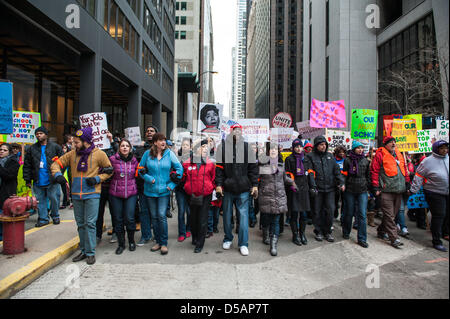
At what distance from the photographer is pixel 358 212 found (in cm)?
589

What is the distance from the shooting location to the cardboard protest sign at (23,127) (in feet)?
23.9

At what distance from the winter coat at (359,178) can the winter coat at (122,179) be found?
4.54 m

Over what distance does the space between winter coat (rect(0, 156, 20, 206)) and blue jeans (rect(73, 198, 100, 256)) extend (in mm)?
1757

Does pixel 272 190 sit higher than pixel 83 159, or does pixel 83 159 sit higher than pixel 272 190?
pixel 83 159

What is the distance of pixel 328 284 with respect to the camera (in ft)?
12.9

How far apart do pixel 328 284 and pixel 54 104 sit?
1659 cm

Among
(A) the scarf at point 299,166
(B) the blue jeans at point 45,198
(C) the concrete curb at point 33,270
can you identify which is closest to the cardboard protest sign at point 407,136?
(A) the scarf at point 299,166

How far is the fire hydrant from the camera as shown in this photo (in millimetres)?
4547

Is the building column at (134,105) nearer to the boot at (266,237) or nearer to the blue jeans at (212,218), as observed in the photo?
the blue jeans at (212,218)

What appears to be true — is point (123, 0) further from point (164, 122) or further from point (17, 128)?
point (164, 122)

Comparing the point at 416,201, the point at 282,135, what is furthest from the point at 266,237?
the point at 282,135

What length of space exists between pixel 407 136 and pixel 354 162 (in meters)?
2.02

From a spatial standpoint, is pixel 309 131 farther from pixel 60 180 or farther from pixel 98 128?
pixel 60 180
